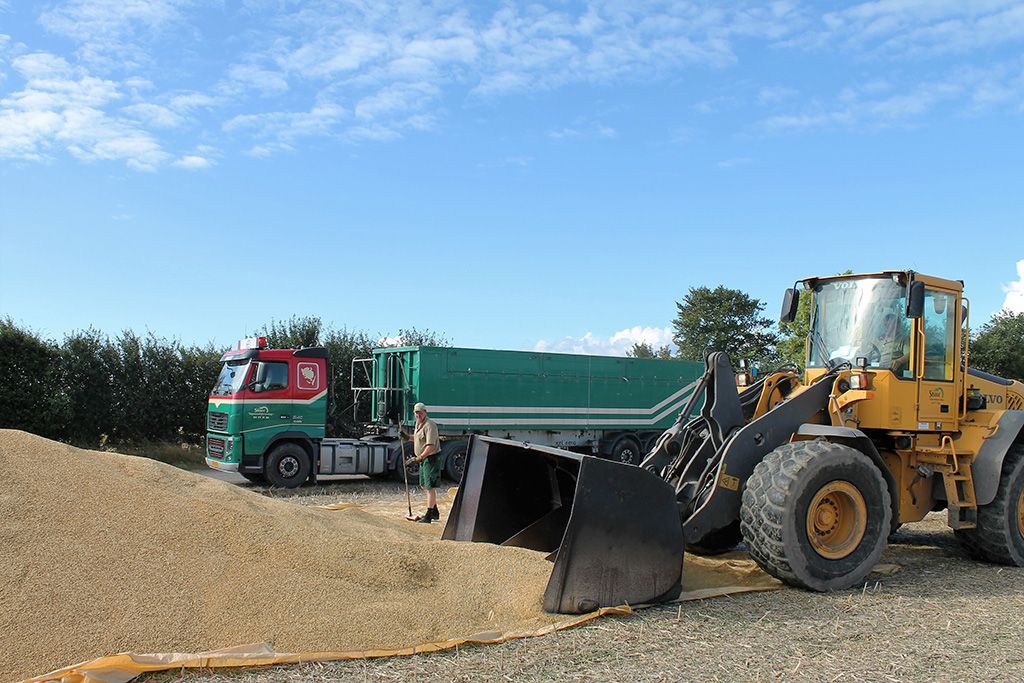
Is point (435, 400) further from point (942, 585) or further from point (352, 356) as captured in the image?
point (942, 585)

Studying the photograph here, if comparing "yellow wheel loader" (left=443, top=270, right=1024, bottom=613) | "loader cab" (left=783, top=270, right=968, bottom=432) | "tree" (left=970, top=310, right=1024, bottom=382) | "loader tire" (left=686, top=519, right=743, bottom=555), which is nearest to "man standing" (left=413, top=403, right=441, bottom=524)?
"yellow wheel loader" (left=443, top=270, right=1024, bottom=613)

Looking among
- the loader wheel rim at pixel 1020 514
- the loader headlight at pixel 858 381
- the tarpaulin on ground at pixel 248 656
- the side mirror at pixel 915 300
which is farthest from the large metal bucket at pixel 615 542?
the loader wheel rim at pixel 1020 514

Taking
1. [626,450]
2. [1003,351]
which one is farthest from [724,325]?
[626,450]

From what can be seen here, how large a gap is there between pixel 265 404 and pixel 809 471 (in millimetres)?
11059

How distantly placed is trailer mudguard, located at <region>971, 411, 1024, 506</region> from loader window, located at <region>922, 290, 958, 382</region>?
0.70 metres

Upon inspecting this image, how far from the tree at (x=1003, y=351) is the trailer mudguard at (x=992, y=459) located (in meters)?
30.6

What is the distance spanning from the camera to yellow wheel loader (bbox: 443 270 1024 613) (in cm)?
606

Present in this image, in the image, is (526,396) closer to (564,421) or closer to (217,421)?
(564,421)

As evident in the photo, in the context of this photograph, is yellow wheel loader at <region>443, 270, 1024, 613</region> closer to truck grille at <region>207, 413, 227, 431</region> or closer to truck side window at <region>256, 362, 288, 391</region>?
truck side window at <region>256, 362, 288, 391</region>

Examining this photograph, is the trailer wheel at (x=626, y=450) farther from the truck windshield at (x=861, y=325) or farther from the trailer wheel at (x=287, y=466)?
the truck windshield at (x=861, y=325)

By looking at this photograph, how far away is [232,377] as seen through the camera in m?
15.5

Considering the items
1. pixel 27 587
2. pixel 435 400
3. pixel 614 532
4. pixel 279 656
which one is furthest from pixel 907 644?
pixel 435 400

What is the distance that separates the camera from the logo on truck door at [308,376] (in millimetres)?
15680

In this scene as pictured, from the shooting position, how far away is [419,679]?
4.64 meters
